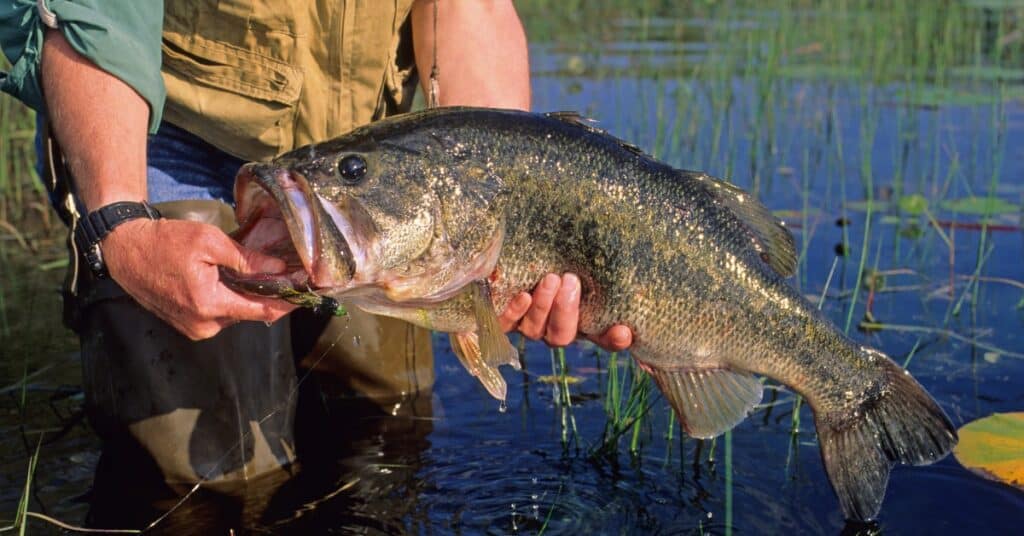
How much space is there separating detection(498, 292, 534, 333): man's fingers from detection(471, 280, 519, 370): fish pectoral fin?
101 millimetres

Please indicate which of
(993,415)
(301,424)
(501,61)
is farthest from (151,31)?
(993,415)

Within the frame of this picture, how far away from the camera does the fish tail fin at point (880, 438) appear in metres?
3.31

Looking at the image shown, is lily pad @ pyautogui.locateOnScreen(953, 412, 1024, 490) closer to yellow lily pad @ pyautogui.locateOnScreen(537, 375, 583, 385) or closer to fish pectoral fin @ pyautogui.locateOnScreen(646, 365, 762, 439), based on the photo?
fish pectoral fin @ pyautogui.locateOnScreen(646, 365, 762, 439)

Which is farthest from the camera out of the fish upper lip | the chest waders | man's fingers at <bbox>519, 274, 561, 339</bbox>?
the chest waders

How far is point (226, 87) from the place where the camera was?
3.71m

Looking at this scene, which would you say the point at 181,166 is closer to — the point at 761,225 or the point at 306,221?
the point at 306,221

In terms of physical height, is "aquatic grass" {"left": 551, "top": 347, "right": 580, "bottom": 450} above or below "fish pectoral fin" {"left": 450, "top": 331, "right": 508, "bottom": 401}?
below

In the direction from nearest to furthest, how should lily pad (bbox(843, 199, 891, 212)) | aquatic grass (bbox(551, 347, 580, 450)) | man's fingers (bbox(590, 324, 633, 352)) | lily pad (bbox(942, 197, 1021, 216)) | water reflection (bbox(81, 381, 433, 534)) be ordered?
man's fingers (bbox(590, 324, 633, 352))
water reflection (bbox(81, 381, 433, 534))
aquatic grass (bbox(551, 347, 580, 450))
lily pad (bbox(942, 197, 1021, 216))
lily pad (bbox(843, 199, 891, 212))

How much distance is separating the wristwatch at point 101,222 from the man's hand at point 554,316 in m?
0.95

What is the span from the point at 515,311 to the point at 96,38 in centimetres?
129

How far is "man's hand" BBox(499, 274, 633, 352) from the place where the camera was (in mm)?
3100

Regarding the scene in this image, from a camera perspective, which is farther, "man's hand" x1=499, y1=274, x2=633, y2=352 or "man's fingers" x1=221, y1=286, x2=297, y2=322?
"man's hand" x1=499, y1=274, x2=633, y2=352

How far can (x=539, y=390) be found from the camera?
4605 millimetres

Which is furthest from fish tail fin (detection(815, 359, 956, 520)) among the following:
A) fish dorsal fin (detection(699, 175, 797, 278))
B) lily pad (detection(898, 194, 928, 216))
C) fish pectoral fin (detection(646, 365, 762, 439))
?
lily pad (detection(898, 194, 928, 216))
